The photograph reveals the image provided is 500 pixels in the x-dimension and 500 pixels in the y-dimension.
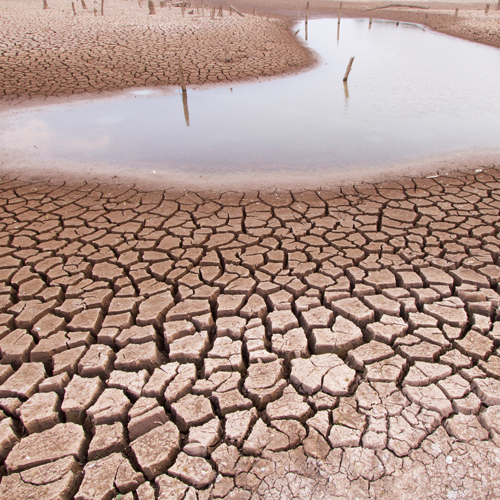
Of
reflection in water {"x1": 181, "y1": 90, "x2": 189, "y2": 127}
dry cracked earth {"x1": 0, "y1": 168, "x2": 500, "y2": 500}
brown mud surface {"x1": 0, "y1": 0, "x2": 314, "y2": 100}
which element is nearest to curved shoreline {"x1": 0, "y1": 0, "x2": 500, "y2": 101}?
brown mud surface {"x1": 0, "y1": 0, "x2": 314, "y2": 100}

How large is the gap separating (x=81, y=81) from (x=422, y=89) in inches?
316

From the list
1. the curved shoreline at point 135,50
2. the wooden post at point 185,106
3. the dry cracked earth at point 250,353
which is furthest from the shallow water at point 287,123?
the dry cracked earth at point 250,353

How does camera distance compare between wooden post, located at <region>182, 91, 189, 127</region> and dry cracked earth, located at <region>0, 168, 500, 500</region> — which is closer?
dry cracked earth, located at <region>0, 168, 500, 500</region>

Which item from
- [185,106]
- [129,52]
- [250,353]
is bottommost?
[250,353]

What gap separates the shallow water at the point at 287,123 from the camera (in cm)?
617

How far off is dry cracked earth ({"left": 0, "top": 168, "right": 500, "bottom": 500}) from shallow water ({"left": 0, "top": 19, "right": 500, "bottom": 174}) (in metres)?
1.91

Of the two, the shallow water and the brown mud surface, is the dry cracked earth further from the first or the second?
the brown mud surface

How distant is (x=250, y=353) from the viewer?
8.70 feet

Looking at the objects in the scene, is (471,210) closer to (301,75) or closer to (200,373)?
(200,373)

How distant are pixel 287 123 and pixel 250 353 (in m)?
5.78

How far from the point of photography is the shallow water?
20.2 ft

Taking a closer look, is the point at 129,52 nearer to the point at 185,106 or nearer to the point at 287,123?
the point at 185,106

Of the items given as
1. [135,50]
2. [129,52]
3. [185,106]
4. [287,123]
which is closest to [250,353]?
[287,123]

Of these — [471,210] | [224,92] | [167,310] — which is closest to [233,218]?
[167,310]
